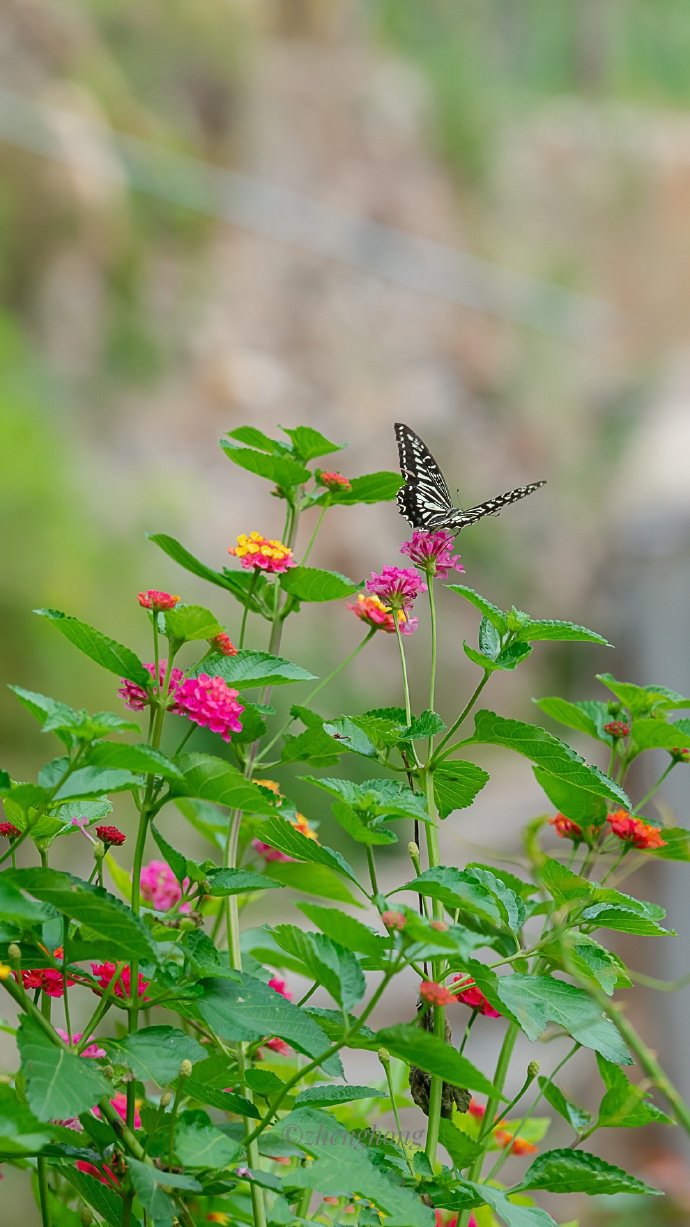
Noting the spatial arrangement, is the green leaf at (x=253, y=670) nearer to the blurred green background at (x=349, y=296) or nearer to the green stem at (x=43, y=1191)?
the green stem at (x=43, y=1191)

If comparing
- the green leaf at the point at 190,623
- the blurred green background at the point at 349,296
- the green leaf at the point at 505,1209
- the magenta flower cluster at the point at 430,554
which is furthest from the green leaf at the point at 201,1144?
the blurred green background at the point at 349,296

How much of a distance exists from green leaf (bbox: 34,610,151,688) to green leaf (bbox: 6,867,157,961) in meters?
0.11

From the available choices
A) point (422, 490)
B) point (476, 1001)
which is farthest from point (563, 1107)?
point (422, 490)

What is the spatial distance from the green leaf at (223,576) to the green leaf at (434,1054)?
275mm

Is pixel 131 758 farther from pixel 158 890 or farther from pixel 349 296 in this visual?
pixel 349 296

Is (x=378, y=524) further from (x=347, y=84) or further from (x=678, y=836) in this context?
(x=678, y=836)

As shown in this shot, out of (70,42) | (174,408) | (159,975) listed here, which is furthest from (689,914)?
(70,42)

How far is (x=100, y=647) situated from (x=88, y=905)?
0.13 metres

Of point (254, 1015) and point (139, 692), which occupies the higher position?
point (139, 692)

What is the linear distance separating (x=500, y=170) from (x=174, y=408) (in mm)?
3868

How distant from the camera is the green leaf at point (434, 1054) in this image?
45 cm

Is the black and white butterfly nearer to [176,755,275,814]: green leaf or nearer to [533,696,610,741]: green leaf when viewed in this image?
[533,696,610,741]: green leaf

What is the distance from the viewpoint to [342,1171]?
0.46m

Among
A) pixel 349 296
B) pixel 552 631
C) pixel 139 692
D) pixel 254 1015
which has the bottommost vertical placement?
pixel 254 1015
